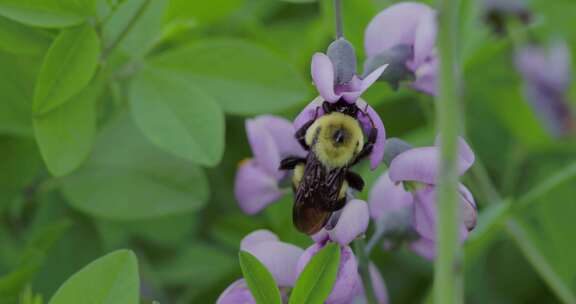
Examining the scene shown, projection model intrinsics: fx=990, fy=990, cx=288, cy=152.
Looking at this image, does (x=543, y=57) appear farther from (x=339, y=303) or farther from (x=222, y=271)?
(x=339, y=303)

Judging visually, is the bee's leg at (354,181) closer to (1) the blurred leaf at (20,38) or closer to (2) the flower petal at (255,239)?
(2) the flower petal at (255,239)

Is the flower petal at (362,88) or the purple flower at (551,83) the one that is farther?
the purple flower at (551,83)

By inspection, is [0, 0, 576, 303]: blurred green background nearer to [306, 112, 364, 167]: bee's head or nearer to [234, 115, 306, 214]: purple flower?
[234, 115, 306, 214]: purple flower

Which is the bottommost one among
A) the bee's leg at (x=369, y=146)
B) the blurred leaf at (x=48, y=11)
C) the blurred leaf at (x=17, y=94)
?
the blurred leaf at (x=17, y=94)

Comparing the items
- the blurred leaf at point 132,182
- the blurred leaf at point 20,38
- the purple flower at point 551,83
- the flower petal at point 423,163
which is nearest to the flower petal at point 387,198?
the flower petal at point 423,163

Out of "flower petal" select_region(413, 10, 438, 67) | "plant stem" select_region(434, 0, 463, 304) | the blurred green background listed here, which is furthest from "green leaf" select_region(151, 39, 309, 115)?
"plant stem" select_region(434, 0, 463, 304)

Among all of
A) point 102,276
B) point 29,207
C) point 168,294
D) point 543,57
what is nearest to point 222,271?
point 168,294
